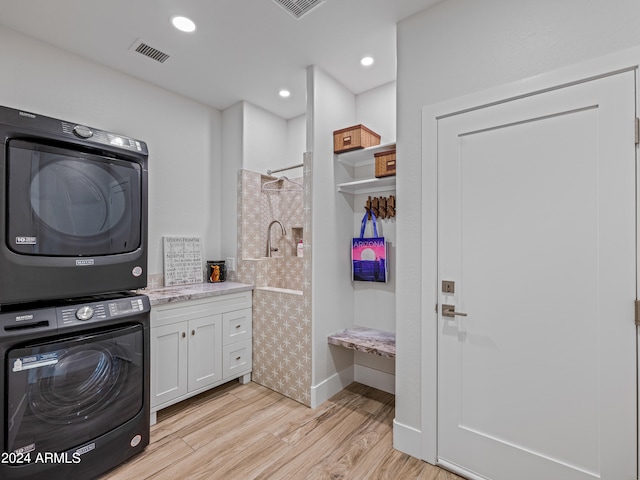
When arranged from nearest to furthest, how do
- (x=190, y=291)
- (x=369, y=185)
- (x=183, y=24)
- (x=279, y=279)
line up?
(x=183, y=24) < (x=190, y=291) < (x=369, y=185) < (x=279, y=279)

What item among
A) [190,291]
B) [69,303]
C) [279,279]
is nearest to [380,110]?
[279,279]

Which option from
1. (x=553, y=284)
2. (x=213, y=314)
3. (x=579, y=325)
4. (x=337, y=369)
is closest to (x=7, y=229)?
(x=213, y=314)

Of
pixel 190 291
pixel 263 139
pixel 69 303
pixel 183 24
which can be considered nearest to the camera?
pixel 69 303

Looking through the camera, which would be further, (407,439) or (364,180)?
(364,180)

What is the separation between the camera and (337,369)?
2781mm

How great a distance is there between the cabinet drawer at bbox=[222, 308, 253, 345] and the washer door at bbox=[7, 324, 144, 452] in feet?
2.84

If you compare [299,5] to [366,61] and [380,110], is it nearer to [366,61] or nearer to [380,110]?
[366,61]

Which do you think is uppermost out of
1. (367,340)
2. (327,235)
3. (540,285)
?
(327,235)

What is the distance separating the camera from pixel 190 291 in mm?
2586

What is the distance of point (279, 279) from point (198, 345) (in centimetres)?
99

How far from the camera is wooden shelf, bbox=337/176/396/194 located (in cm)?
252

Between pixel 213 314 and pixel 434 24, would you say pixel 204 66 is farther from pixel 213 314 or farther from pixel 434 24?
→ pixel 213 314

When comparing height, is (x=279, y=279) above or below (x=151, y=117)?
below

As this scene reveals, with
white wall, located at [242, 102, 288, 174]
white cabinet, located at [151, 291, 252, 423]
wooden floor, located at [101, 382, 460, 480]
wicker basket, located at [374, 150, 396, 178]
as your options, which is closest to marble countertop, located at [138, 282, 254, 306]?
white cabinet, located at [151, 291, 252, 423]
